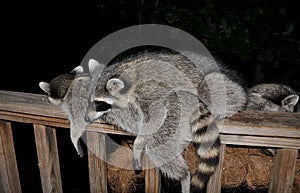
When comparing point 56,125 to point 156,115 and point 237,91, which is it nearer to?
point 156,115

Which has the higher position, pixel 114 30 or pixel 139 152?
pixel 114 30

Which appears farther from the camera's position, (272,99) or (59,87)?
(272,99)

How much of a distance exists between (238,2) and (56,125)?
11.3 ft

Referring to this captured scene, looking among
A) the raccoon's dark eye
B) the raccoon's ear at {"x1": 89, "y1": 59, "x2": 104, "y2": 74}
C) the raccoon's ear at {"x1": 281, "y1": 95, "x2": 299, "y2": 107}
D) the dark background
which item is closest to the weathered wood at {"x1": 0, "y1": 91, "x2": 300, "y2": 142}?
the raccoon's dark eye

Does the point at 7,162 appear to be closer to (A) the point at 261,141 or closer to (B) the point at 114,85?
(B) the point at 114,85

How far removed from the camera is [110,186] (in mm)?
1936

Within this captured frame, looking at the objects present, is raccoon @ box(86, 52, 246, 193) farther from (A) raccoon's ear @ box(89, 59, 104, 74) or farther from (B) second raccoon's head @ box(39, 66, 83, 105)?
(B) second raccoon's head @ box(39, 66, 83, 105)

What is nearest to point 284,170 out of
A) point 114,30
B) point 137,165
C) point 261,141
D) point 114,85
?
point 261,141

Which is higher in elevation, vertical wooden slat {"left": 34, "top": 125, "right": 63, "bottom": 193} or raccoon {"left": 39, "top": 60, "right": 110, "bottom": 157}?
raccoon {"left": 39, "top": 60, "right": 110, "bottom": 157}

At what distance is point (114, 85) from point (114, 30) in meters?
3.55

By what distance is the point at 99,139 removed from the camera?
1.60m

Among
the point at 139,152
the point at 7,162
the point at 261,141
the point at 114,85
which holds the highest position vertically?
the point at 114,85

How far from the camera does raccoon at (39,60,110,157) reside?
6.53ft

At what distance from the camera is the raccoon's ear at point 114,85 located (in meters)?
1.90
